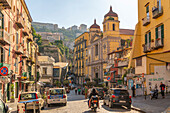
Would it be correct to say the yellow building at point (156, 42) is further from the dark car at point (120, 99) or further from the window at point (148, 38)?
the dark car at point (120, 99)

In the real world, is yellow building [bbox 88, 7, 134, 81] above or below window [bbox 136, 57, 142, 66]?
above

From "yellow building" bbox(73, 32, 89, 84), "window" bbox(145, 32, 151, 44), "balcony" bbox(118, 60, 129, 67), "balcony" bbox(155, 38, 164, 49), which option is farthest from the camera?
"yellow building" bbox(73, 32, 89, 84)

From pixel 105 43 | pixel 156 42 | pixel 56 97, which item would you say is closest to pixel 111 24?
pixel 105 43

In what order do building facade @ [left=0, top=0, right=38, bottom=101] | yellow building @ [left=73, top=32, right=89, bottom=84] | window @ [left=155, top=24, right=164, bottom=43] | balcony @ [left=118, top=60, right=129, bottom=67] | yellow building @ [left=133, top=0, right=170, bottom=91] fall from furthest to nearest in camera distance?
yellow building @ [left=73, top=32, right=89, bottom=84] → balcony @ [left=118, top=60, right=129, bottom=67] → window @ [left=155, top=24, right=164, bottom=43] → yellow building @ [left=133, top=0, right=170, bottom=91] → building facade @ [left=0, top=0, right=38, bottom=101]

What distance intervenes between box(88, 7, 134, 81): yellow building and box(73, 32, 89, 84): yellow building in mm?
10339

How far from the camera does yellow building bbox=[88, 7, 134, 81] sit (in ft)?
A: 195

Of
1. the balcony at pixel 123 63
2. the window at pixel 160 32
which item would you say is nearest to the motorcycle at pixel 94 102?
the window at pixel 160 32

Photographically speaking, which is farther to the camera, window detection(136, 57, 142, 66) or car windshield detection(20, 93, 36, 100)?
window detection(136, 57, 142, 66)

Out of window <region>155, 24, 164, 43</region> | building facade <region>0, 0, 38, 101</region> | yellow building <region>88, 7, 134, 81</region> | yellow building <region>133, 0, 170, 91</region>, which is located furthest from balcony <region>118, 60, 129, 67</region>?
building facade <region>0, 0, 38, 101</region>

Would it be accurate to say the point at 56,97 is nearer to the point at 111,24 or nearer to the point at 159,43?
the point at 159,43

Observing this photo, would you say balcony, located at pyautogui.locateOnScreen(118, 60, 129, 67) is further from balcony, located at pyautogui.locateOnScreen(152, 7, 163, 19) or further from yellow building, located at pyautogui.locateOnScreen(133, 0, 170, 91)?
balcony, located at pyautogui.locateOnScreen(152, 7, 163, 19)

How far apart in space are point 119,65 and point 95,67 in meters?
29.0

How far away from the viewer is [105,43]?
201 feet

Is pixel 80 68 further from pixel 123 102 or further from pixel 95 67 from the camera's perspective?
pixel 123 102
